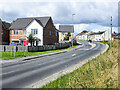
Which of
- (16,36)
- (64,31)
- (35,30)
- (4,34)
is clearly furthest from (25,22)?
(64,31)

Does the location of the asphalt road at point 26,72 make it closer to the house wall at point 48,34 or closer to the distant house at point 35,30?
the distant house at point 35,30

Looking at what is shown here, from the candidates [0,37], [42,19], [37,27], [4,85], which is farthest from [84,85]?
[0,37]

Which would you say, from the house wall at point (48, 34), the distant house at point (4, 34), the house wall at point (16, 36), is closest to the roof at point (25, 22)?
the house wall at point (48, 34)

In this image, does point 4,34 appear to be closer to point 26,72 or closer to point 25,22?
point 25,22

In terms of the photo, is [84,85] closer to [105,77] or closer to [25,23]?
[105,77]

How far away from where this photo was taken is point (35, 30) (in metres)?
44.3

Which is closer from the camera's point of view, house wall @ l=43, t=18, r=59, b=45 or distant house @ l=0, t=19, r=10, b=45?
house wall @ l=43, t=18, r=59, b=45

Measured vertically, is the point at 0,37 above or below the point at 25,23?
below

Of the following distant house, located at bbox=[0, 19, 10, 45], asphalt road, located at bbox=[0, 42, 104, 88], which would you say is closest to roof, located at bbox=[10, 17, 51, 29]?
distant house, located at bbox=[0, 19, 10, 45]

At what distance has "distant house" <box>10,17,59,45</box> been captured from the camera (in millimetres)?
43753

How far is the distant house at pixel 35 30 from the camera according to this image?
4375cm

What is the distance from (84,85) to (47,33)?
40041mm

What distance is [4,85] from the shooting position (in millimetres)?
9109

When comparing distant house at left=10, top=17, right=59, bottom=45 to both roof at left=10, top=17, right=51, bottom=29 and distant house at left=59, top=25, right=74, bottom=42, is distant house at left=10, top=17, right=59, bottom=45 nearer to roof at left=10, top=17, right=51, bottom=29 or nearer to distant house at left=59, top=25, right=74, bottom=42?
roof at left=10, top=17, right=51, bottom=29
